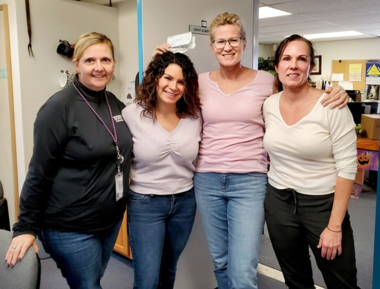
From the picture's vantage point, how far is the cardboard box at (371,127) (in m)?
4.55

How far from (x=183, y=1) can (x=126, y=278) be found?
6.75 ft

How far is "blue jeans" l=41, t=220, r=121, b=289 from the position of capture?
1.45 m

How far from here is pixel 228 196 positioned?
1692mm

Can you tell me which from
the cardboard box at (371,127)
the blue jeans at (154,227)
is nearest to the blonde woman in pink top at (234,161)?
the blue jeans at (154,227)

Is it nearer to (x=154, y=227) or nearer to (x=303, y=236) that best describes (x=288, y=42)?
(x=303, y=236)

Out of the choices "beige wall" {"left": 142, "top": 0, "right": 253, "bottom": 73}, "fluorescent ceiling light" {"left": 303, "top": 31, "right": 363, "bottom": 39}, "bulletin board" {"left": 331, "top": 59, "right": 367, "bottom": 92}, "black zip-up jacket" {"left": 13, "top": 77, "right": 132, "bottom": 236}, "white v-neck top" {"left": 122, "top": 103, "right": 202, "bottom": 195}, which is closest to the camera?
"black zip-up jacket" {"left": 13, "top": 77, "right": 132, "bottom": 236}

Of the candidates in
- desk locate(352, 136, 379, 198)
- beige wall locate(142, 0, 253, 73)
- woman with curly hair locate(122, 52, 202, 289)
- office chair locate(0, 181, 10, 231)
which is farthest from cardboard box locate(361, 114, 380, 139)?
office chair locate(0, 181, 10, 231)

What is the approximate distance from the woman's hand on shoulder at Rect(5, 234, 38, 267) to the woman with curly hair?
0.49 metres

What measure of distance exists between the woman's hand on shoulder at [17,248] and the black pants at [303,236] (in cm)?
102

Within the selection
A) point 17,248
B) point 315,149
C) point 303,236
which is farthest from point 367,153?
point 17,248

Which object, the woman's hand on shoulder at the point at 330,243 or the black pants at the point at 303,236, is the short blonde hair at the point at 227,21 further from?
the woman's hand on shoulder at the point at 330,243

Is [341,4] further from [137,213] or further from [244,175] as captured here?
[137,213]

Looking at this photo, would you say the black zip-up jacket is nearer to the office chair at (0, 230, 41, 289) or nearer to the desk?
the office chair at (0, 230, 41, 289)

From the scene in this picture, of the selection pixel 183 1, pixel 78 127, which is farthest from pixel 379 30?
pixel 78 127
